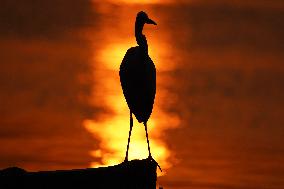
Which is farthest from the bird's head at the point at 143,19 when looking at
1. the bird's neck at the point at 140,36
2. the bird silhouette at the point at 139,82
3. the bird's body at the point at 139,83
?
the bird's body at the point at 139,83

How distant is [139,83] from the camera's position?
18406 millimetres

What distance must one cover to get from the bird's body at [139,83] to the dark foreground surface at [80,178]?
19.4 ft

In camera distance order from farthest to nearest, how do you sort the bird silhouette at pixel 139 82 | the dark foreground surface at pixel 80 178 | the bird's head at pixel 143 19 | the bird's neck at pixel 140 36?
the bird's head at pixel 143 19, the bird's neck at pixel 140 36, the bird silhouette at pixel 139 82, the dark foreground surface at pixel 80 178

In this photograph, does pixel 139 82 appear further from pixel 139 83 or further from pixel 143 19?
pixel 143 19

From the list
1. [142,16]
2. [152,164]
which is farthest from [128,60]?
[152,164]

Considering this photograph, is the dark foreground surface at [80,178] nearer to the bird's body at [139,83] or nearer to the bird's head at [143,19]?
the bird's body at [139,83]

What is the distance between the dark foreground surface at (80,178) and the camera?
36.5ft

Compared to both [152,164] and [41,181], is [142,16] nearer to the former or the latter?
[152,164]

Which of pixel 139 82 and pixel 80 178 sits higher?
pixel 139 82

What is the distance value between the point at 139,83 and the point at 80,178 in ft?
24.0

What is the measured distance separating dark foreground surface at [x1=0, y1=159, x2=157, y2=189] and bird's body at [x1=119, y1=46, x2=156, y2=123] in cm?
592

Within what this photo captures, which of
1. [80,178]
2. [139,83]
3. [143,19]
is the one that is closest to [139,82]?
[139,83]

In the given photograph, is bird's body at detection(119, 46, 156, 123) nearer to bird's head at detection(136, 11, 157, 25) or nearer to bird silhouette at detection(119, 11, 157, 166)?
bird silhouette at detection(119, 11, 157, 166)

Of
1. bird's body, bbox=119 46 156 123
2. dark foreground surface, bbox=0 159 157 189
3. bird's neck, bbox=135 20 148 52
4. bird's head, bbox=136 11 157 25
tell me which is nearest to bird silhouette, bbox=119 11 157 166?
bird's body, bbox=119 46 156 123
